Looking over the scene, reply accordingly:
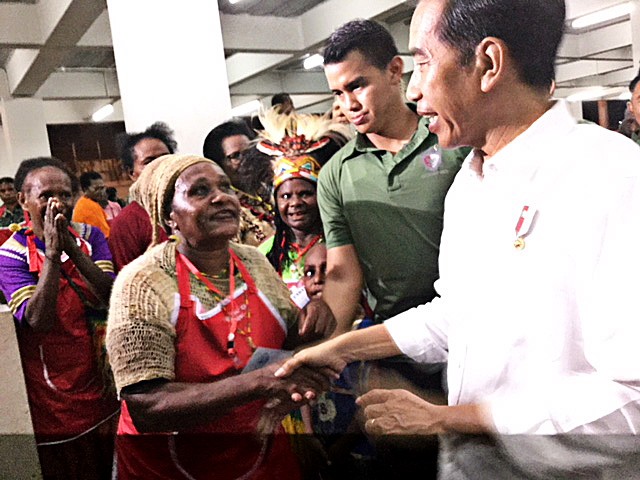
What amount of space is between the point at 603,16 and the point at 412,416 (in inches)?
25.1

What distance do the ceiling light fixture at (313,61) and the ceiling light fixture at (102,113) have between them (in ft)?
1.17

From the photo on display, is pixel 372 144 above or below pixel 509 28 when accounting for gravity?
below

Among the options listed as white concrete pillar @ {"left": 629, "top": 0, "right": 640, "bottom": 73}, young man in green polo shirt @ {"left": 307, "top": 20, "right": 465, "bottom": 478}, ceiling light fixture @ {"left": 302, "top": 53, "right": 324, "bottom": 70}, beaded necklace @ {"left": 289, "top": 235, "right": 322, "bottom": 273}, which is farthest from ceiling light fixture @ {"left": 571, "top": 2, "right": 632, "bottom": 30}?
beaded necklace @ {"left": 289, "top": 235, "right": 322, "bottom": 273}

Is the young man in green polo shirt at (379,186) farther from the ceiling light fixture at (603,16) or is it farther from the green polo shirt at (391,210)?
the ceiling light fixture at (603,16)

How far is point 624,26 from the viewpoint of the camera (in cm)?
86

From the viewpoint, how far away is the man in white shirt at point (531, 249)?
0.70 m

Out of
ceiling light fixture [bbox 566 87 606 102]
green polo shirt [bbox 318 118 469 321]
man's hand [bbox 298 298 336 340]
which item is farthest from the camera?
man's hand [bbox 298 298 336 340]

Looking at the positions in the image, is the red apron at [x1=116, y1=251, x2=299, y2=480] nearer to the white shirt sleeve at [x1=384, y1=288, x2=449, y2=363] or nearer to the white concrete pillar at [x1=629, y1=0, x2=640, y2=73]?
the white shirt sleeve at [x1=384, y1=288, x2=449, y2=363]

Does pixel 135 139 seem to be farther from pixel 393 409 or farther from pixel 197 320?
pixel 393 409

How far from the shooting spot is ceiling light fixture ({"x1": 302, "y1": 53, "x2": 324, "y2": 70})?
92 cm

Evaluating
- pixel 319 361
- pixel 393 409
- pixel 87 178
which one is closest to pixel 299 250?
pixel 319 361

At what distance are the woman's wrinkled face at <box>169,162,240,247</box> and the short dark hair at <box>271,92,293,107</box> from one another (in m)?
0.14

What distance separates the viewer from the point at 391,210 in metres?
0.92

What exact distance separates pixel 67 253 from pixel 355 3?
2.15 feet
